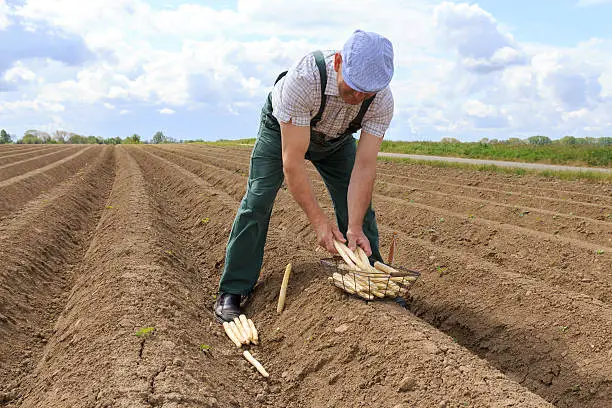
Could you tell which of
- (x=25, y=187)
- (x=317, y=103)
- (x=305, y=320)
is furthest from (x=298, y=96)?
(x=25, y=187)

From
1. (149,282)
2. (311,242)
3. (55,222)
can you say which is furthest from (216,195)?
(149,282)

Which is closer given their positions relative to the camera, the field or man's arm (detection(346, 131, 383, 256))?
the field

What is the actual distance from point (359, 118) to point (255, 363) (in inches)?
72.8

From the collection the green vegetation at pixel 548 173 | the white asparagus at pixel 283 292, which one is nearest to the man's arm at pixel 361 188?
the white asparagus at pixel 283 292

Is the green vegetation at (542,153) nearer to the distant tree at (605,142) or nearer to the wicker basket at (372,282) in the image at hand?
the distant tree at (605,142)

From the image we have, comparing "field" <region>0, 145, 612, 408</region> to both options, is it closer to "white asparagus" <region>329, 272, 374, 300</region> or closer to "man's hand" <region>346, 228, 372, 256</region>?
"white asparagus" <region>329, 272, 374, 300</region>

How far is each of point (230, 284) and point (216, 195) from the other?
17.2 ft

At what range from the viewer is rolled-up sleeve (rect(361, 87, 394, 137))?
400cm

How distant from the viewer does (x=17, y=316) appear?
504 cm

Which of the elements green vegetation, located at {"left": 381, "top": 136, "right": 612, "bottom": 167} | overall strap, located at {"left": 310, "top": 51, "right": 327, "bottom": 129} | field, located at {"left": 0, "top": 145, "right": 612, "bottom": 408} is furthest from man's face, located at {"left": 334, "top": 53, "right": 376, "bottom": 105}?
green vegetation, located at {"left": 381, "top": 136, "right": 612, "bottom": 167}

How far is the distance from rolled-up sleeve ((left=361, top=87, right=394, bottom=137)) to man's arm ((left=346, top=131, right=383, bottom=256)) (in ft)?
0.17

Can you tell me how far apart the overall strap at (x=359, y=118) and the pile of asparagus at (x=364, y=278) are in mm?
849

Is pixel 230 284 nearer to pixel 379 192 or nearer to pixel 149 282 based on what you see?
pixel 149 282

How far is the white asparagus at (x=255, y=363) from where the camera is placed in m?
3.85
